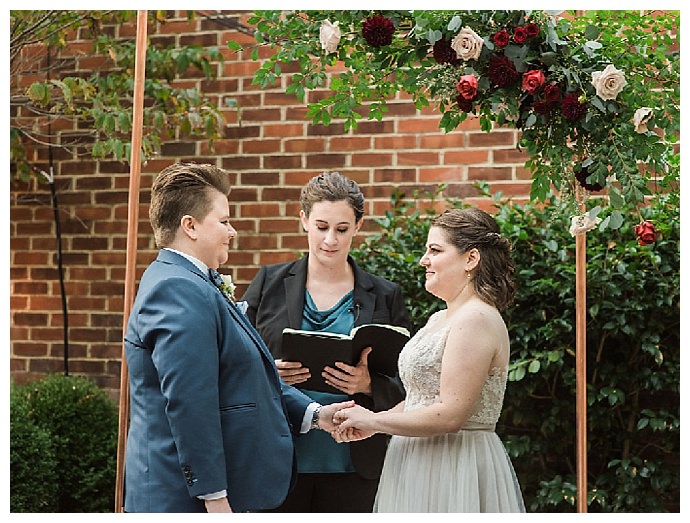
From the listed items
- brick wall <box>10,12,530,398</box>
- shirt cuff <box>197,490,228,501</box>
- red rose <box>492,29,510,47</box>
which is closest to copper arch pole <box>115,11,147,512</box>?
shirt cuff <box>197,490,228,501</box>

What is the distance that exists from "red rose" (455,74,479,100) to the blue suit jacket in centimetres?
94

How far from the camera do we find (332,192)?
292cm

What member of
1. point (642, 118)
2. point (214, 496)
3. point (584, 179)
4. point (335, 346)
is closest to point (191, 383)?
point (214, 496)

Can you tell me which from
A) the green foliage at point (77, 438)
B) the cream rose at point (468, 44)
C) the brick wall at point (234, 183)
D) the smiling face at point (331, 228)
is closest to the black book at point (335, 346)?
the smiling face at point (331, 228)

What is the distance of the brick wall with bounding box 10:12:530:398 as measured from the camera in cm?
441

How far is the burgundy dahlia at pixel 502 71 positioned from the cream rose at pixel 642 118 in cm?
36

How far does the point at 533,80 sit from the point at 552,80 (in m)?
0.09

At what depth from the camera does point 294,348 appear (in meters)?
2.78

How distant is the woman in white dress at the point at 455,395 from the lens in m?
2.54

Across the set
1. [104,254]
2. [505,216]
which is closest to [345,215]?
[505,216]

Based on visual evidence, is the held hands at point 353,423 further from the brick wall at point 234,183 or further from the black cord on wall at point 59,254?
the black cord on wall at point 59,254

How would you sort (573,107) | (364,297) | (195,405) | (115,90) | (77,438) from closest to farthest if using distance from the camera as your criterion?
(195,405), (573,107), (364,297), (77,438), (115,90)

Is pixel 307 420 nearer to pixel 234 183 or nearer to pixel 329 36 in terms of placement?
pixel 329 36
